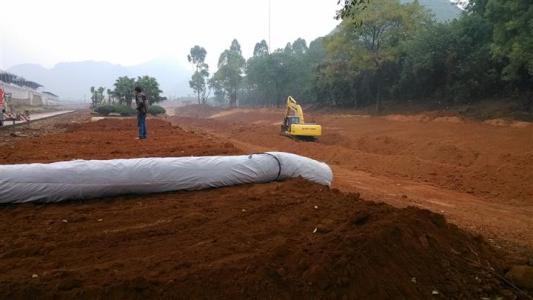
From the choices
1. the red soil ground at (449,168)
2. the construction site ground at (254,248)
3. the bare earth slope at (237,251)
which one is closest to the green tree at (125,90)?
the red soil ground at (449,168)

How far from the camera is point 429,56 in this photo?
2841cm

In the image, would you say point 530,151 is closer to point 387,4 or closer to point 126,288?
point 126,288

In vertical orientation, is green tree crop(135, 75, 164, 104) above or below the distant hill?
below

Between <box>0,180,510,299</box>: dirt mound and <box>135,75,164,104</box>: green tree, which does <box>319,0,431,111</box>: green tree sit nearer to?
<box>135,75,164,104</box>: green tree

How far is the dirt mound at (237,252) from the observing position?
3143 mm

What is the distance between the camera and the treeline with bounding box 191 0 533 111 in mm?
20641

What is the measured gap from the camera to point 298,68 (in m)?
53.1

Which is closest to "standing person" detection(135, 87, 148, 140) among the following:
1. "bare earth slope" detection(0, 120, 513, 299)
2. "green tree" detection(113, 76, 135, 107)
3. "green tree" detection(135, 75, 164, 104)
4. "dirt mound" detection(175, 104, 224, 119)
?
"bare earth slope" detection(0, 120, 513, 299)

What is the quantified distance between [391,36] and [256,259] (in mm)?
31635

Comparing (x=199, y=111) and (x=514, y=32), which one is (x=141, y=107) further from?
(x=199, y=111)

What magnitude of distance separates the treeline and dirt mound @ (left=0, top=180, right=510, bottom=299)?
14.5 m

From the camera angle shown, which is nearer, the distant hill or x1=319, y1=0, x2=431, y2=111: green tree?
x1=319, y1=0, x2=431, y2=111: green tree

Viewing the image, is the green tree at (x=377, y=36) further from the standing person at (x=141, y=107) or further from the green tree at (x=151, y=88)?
the standing person at (x=141, y=107)

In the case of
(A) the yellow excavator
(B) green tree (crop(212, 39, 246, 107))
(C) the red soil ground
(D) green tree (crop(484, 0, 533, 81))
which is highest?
(B) green tree (crop(212, 39, 246, 107))
